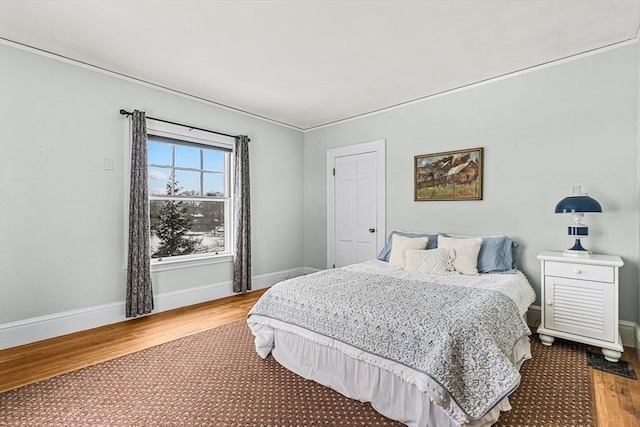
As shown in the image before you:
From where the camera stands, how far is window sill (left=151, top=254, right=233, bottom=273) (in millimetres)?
3602

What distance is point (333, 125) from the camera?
494 cm

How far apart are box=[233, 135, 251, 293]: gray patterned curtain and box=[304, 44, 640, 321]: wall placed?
6.73ft

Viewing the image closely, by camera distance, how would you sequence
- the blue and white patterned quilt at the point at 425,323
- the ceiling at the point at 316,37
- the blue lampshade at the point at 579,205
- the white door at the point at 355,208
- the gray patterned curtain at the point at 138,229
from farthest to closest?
the white door at the point at 355,208 < the gray patterned curtain at the point at 138,229 < the blue lampshade at the point at 579,205 < the ceiling at the point at 316,37 < the blue and white patterned quilt at the point at 425,323

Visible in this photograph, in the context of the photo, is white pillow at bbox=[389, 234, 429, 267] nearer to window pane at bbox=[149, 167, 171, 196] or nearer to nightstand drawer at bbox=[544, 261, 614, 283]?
nightstand drawer at bbox=[544, 261, 614, 283]

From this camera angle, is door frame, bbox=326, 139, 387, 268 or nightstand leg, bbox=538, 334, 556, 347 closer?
nightstand leg, bbox=538, 334, 556, 347

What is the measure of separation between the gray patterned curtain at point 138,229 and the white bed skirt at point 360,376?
1596 millimetres

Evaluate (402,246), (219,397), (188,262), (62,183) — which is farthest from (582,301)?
(62,183)

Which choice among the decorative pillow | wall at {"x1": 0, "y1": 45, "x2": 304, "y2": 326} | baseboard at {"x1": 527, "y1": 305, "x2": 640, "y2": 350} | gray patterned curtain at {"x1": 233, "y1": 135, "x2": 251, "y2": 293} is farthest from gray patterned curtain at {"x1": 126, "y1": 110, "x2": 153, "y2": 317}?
baseboard at {"x1": 527, "y1": 305, "x2": 640, "y2": 350}

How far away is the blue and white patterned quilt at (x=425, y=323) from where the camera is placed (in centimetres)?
151

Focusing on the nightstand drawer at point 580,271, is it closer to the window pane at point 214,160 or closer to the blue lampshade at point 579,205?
the blue lampshade at point 579,205

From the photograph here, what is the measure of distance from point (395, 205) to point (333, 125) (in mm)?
1695

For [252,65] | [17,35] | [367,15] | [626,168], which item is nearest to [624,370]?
[626,168]

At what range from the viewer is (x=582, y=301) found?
2.55 metres

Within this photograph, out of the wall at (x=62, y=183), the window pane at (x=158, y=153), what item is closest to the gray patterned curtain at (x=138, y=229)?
the wall at (x=62, y=183)
